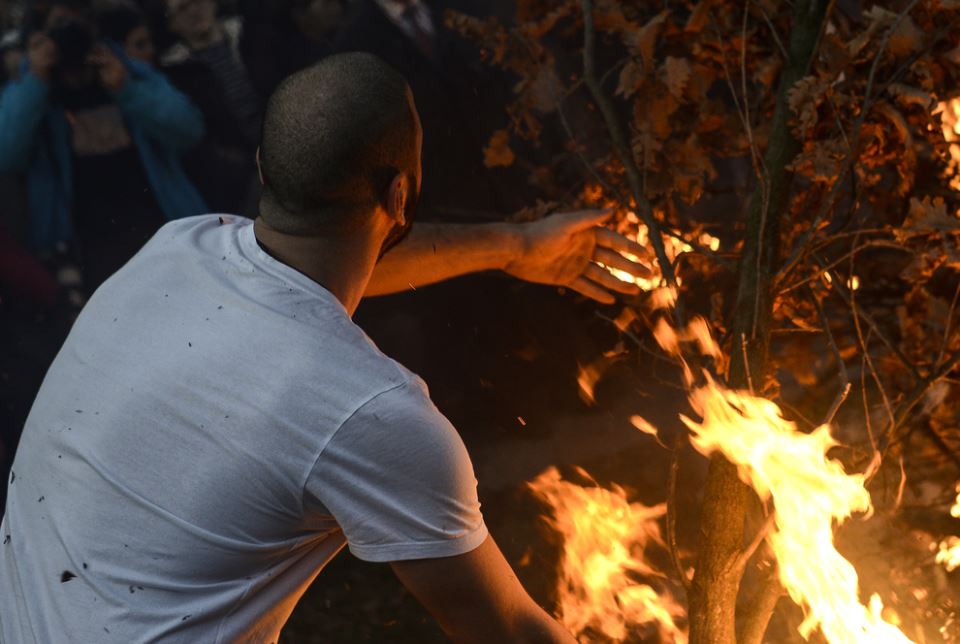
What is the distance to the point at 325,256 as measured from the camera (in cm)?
178

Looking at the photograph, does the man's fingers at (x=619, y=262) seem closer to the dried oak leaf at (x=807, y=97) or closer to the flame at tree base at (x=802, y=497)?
the flame at tree base at (x=802, y=497)

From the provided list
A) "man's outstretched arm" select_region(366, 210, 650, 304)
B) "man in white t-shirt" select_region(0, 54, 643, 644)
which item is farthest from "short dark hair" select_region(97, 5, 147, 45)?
"man in white t-shirt" select_region(0, 54, 643, 644)

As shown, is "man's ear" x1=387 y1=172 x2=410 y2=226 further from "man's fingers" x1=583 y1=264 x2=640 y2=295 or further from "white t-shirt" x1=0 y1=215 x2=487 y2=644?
"man's fingers" x1=583 y1=264 x2=640 y2=295

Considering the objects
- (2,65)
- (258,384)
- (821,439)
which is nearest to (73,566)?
(258,384)

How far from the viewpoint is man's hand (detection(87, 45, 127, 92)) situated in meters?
4.38

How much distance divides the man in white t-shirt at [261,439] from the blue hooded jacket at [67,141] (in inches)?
112

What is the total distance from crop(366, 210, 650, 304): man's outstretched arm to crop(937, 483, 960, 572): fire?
1.72m

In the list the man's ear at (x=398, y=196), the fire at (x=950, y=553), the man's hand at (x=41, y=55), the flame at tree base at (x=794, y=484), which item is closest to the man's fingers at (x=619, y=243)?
the flame at tree base at (x=794, y=484)

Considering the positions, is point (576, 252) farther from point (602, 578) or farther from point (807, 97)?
point (602, 578)

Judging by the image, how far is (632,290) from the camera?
8.82ft

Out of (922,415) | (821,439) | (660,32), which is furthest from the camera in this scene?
(922,415)

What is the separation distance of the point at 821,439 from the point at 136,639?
1.44 m

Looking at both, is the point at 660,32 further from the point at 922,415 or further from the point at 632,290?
the point at 922,415

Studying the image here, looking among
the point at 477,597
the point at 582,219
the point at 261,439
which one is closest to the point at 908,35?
the point at 582,219
